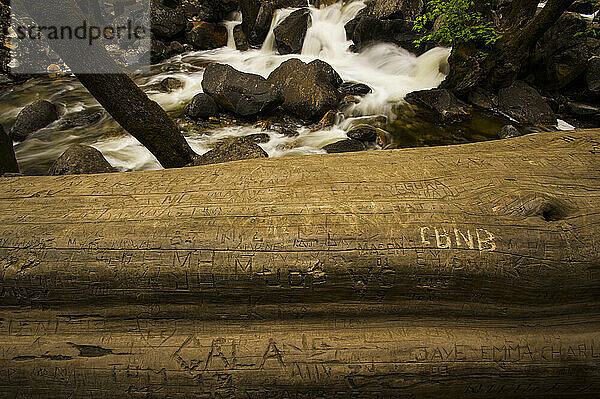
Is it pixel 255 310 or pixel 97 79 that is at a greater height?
pixel 97 79

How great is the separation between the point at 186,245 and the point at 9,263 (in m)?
0.61

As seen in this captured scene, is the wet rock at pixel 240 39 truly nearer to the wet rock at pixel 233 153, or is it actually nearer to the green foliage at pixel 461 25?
the green foliage at pixel 461 25

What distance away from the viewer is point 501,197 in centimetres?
130

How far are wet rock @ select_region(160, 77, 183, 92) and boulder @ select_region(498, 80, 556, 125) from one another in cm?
622

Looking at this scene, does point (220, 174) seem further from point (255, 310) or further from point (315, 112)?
point (315, 112)

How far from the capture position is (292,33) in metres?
8.99

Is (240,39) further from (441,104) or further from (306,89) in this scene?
(441,104)

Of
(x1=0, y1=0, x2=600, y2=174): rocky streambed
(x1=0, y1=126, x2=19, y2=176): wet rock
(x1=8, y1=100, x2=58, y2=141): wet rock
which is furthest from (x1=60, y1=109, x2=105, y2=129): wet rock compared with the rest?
(x1=0, y1=126, x2=19, y2=176): wet rock

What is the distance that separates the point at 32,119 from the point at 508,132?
7.56 m

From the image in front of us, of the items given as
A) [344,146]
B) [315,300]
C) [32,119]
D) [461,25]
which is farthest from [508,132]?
[32,119]

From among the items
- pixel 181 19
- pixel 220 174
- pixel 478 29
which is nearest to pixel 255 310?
pixel 220 174

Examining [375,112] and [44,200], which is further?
[375,112]

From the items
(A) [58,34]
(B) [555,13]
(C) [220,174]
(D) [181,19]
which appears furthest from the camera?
(D) [181,19]

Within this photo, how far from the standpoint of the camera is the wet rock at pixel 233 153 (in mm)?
3748
